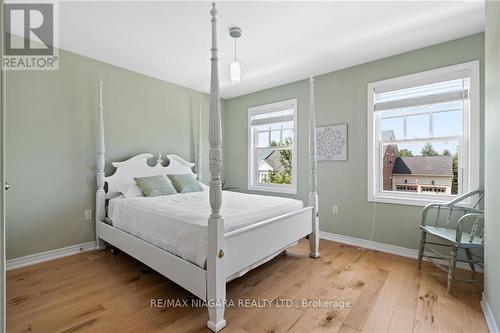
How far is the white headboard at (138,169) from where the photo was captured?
3041 mm

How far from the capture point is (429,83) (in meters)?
2.65

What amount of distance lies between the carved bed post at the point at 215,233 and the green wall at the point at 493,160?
167 centimetres

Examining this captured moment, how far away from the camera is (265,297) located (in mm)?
1941

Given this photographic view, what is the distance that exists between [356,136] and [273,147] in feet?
4.64

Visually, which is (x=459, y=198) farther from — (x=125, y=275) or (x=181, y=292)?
(x=125, y=275)

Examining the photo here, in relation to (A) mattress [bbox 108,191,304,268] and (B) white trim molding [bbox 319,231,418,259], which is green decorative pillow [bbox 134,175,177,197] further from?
(B) white trim molding [bbox 319,231,418,259]

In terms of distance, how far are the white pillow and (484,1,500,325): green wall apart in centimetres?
327

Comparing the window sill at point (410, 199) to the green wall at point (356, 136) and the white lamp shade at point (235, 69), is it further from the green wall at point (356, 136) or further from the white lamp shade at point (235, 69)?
the white lamp shade at point (235, 69)

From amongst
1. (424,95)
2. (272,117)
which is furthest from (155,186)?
(424,95)

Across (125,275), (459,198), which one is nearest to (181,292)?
(125,275)

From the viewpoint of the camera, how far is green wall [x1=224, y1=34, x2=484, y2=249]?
2.62 m

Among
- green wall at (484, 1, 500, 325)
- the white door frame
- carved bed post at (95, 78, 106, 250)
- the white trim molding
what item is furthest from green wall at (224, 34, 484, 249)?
the white door frame

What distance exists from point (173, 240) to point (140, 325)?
57 cm

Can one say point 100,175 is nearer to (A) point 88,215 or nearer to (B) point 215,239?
(A) point 88,215
